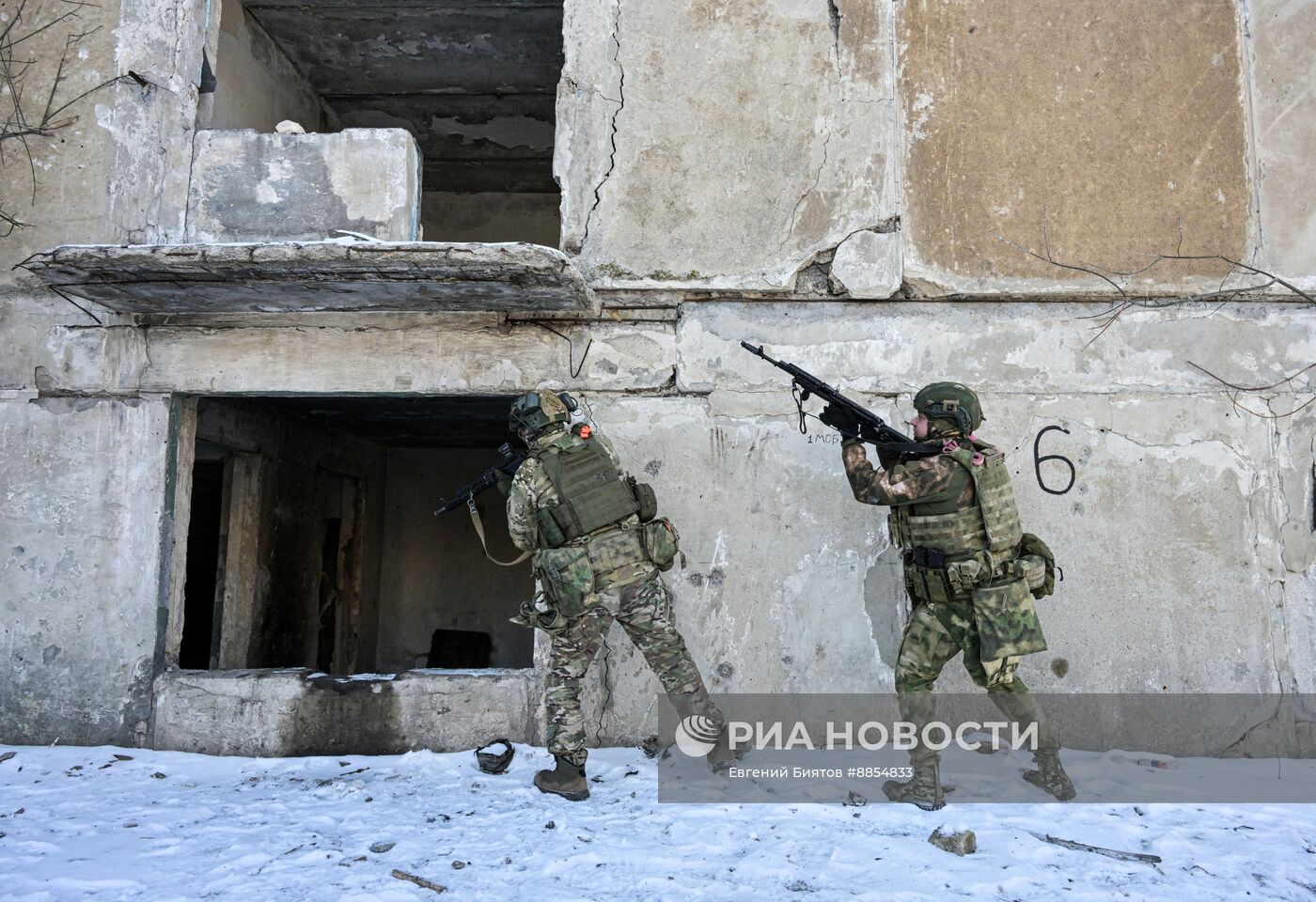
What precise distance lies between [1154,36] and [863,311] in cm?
224

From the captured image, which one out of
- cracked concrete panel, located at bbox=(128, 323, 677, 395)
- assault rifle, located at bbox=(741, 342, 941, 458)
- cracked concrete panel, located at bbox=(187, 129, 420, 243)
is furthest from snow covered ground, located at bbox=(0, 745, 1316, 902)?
cracked concrete panel, located at bbox=(187, 129, 420, 243)

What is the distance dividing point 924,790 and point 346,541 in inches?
254

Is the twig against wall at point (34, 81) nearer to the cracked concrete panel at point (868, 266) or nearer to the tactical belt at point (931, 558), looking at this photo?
the cracked concrete panel at point (868, 266)

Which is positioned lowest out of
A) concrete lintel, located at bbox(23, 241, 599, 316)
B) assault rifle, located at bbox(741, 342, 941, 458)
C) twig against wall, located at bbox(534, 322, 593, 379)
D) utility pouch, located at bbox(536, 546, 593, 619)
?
utility pouch, located at bbox(536, 546, 593, 619)

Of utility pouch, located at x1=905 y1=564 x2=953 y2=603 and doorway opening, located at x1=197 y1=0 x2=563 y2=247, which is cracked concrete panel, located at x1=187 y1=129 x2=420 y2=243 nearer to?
doorway opening, located at x1=197 y1=0 x2=563 y2=247

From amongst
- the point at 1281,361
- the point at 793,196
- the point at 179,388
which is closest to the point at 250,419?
the point at 179,388

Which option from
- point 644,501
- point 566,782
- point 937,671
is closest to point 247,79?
point 644,501

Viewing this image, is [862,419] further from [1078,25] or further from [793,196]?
[1078,25]

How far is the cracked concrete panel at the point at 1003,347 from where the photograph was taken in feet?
14.2

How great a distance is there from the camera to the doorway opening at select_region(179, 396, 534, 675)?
19.3ft

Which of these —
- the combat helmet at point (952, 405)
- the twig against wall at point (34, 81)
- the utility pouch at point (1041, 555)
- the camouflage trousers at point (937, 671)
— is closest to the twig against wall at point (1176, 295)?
the combat helmet at point (952, 405)

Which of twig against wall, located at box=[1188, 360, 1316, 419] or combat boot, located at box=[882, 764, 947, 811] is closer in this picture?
combat boot, located at box=[882, 764, 947, 811]

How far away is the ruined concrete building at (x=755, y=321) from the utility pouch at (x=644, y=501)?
49cm

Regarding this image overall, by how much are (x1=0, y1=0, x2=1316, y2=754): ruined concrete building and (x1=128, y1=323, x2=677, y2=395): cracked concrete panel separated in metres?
0.02
